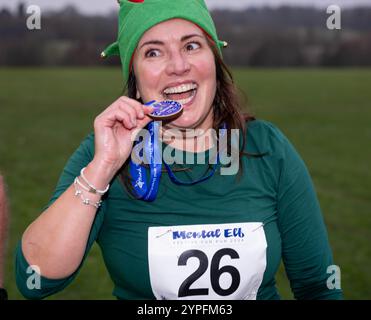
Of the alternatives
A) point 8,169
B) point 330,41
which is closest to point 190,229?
point 8,169

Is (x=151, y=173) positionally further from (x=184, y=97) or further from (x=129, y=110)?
(x=184, y=97)

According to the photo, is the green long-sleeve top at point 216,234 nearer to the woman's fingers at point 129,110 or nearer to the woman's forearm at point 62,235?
the woman's forearm at point 62,235

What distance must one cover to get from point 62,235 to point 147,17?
995mm

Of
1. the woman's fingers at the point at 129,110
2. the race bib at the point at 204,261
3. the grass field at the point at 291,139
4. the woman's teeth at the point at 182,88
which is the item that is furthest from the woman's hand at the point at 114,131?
the grass field at the point at 291,139

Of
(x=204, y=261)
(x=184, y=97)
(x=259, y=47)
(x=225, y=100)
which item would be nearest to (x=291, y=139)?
(x=225, y=100)

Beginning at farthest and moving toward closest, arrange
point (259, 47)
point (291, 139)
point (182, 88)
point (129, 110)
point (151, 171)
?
point (259, 47), point (291, 139), point (182, 88), point (151, 171), point (129, 110)

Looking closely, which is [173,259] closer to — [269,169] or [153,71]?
[269,169]

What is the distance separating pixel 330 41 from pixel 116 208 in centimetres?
7359

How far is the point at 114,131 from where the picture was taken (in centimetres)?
253

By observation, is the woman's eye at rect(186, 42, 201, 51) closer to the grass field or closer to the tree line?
the grass field

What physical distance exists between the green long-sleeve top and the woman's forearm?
6 centimetres

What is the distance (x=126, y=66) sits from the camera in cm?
284

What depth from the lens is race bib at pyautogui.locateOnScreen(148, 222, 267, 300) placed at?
2518 millimetres

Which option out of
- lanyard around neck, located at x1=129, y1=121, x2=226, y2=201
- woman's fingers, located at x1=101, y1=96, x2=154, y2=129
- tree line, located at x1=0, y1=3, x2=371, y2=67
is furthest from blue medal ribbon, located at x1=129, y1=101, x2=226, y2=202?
tree line, located at x1=0, y1=3, x2=371, y2=67
